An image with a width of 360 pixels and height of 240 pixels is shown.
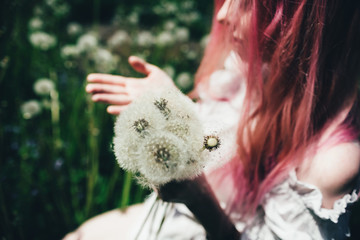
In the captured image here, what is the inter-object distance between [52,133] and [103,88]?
34.6 inches

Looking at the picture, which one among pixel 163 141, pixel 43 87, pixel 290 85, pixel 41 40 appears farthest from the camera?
pixel 41 40

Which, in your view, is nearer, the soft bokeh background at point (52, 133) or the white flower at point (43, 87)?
the soft bokeh background at point (52, 133)

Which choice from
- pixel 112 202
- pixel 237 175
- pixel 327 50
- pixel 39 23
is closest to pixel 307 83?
pixel 327 50

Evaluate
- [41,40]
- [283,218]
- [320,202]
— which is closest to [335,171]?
[320,202]

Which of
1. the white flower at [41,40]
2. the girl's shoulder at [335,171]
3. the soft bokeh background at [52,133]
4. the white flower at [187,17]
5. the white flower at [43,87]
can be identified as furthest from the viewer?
the white flower at [187,17]

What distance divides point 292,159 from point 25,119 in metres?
1.30

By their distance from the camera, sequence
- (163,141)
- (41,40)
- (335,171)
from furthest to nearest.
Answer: (41,40)
(335,171)
(163,141)

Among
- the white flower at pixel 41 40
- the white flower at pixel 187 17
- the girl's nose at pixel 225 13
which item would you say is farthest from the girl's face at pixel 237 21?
the white flower at pixel 187 17

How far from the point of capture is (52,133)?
1536mm

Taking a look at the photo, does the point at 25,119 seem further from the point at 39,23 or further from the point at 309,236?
the point at 309,236

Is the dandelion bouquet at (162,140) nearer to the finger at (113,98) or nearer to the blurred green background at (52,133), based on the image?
the finger at (113,98)

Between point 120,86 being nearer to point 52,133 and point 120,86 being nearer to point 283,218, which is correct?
point 283,218

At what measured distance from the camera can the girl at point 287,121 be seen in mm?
700

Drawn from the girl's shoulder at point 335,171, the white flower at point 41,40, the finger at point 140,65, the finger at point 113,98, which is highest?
the finger at point 140,65
